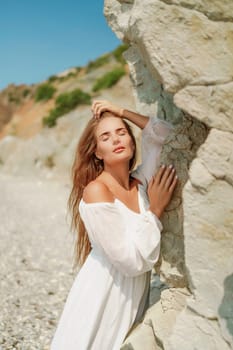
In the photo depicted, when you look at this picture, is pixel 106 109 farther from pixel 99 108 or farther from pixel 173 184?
pixel 173 184

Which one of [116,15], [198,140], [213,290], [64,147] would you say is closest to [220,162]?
[198,140]

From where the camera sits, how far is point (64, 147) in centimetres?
2464

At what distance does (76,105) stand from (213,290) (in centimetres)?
2563

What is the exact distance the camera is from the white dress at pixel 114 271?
120 inches

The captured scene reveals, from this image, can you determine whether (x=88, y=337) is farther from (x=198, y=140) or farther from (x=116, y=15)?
(x=116, y=15)

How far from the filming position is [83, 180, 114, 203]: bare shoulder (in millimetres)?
3183

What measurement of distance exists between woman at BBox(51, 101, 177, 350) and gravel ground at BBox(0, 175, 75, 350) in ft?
7.21

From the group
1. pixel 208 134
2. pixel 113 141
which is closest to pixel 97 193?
pixel 113 141

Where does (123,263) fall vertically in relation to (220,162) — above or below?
below

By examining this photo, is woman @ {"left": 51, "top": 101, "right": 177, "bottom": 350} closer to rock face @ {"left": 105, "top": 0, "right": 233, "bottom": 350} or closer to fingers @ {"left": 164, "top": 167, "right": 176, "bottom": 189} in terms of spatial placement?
fingers @ {"left": 164, "top": 167, "right": 176, "bottom": 189}

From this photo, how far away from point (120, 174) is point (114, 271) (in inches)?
25.7

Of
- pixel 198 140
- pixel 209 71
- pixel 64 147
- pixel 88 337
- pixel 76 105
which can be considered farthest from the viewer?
pixel 76 105

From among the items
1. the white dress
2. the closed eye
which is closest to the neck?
the white dress

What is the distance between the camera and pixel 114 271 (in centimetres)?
322
